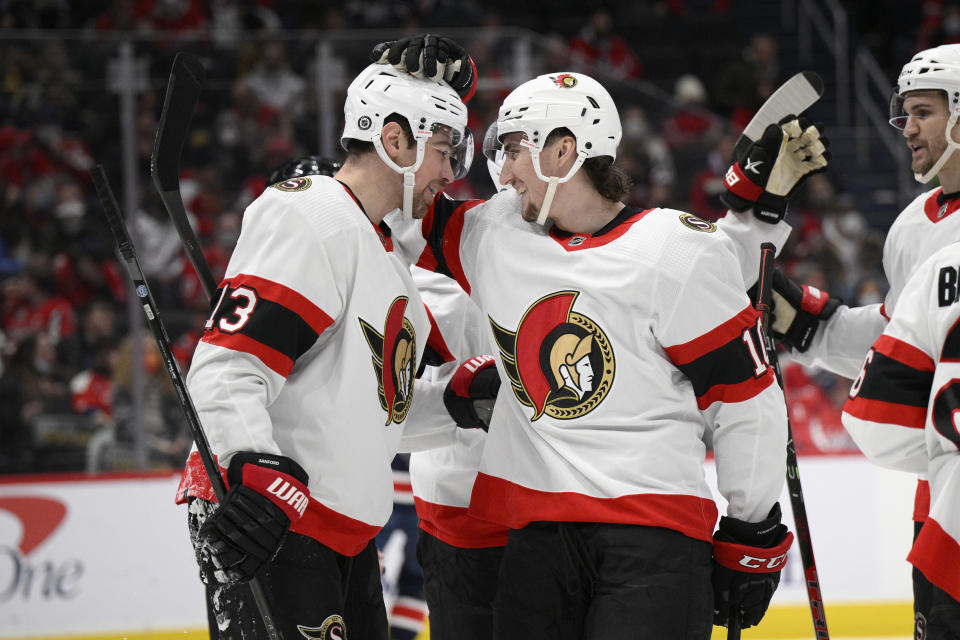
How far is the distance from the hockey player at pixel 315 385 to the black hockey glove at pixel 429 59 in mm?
30

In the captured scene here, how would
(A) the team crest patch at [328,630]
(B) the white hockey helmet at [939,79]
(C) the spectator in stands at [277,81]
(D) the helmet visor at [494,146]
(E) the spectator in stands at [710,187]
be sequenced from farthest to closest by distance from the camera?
1. (E) the spectator in stands at [710,187]
2. (C) the spectator in stands at [277,81]
3. (B) the white hockey helmet at [939,79]
4. (D) the helmet visor at [494,146]
5. (A) the team crest patch at [328,630]

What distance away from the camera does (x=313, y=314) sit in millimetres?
2064

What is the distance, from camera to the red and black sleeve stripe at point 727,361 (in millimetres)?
2133

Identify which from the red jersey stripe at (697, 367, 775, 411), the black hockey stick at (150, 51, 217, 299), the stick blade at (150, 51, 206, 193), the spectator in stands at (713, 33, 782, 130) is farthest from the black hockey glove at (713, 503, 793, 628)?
the spectator in stands at (713, 33, 782, 130)

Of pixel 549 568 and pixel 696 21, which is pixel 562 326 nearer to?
pixel 549 568

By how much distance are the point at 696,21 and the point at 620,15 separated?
0.63 m

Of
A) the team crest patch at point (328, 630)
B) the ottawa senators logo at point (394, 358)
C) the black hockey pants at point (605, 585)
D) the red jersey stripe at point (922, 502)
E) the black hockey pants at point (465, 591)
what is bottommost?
the black hockey pants at point (465, 591)

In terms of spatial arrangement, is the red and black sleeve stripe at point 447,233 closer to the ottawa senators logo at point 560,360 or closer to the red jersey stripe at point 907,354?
the ottawa senators logo at point 560,360

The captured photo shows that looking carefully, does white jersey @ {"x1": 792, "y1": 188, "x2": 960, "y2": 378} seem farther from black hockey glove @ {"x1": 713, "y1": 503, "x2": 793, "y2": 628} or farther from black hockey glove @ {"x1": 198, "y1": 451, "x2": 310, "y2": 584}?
black hockey glove @ {"x1": 198, "y1": 451, "x2": 310, "y2": 584}

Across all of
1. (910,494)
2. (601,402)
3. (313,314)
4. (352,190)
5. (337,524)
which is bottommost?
(910,494)

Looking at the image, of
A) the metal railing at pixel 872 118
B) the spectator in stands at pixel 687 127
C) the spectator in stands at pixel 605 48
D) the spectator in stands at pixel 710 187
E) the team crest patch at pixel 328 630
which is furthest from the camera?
the spectator in stands at pixel 605 48

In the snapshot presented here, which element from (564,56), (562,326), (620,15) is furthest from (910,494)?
(620,15)

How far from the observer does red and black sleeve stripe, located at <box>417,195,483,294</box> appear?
2469 mm

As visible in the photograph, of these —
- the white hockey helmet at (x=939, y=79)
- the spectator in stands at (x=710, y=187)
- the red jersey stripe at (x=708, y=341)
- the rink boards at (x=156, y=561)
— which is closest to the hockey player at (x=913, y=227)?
the white hockey helmet at (x=939, y=79)
